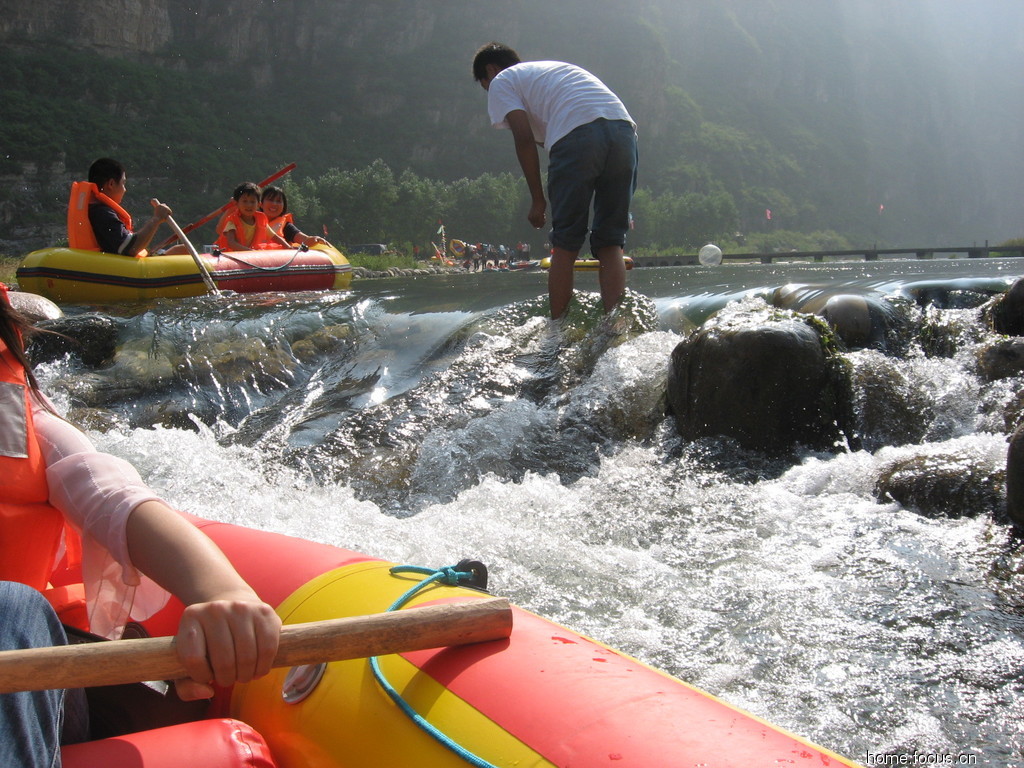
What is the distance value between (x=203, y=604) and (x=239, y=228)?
29.1 feet

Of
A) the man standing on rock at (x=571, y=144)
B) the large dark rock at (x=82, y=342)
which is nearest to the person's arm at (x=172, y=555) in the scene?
the man standing on rock at (x=571, y=144)

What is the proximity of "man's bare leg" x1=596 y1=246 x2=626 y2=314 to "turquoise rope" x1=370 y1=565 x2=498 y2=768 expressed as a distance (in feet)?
12.2

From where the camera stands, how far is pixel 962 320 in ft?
17.1

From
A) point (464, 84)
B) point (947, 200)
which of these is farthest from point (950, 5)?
point (464, 84)

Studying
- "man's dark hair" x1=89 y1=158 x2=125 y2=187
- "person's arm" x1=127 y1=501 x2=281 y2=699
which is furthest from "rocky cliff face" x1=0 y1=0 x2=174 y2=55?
Answer: "person's arm" x1=127 y1=501 x2=281 y2=699

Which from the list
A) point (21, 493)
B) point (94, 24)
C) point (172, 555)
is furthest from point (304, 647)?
point (94, 24)

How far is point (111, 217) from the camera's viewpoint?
782 cm

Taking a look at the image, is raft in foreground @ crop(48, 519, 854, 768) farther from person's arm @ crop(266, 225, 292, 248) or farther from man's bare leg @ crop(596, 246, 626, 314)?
person's arm @ crop(266, 225, 292, 248)

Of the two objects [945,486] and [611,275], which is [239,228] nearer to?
[611,275]

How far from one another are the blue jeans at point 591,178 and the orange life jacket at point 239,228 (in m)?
5.42

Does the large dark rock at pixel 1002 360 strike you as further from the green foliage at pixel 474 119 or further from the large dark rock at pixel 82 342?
the green foliage at pixel 474 119

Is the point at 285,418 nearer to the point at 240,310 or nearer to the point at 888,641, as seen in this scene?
the point at 240,310

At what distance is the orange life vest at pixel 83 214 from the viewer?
7.59 m

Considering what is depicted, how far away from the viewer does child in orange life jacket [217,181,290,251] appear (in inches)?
365
